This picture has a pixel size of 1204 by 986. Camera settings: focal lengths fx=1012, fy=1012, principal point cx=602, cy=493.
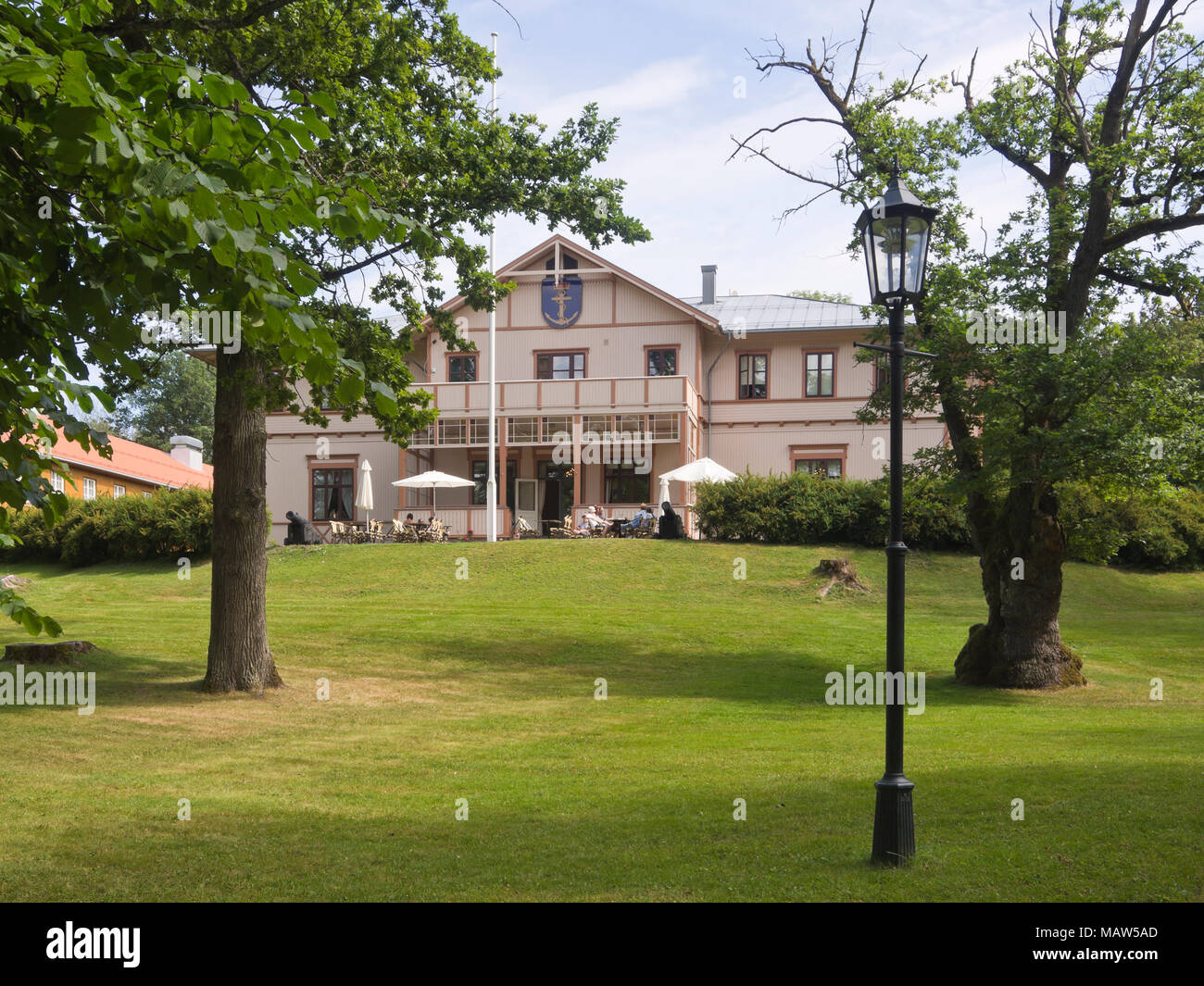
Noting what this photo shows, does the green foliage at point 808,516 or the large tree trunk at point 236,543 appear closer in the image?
the large tree trunk at point 236,543

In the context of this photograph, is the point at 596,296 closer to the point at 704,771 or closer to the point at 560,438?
the point at 560,438

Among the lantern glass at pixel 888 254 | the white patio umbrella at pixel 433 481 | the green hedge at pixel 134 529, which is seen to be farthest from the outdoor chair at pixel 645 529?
the lantern glass at pixel 888 254

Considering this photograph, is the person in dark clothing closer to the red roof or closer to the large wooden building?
the large wooden building

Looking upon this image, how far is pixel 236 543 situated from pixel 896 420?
9500 mm

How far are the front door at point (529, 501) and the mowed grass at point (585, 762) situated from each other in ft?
41.0

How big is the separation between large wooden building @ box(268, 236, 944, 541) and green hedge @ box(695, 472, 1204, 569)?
4886 millimetres

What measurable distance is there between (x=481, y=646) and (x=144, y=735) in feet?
24.3

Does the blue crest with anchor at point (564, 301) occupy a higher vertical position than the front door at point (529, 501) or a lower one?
higher

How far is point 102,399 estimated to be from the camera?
5.32 meters

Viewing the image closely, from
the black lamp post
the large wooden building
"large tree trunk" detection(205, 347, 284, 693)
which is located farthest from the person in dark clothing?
the black lamp post

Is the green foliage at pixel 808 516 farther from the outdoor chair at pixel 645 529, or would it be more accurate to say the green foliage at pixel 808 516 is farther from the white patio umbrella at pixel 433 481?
the white patio umbrella at pixel 433 481

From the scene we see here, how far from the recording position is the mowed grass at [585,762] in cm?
618

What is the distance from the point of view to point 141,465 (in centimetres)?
4462

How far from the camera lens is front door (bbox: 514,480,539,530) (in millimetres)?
35250
